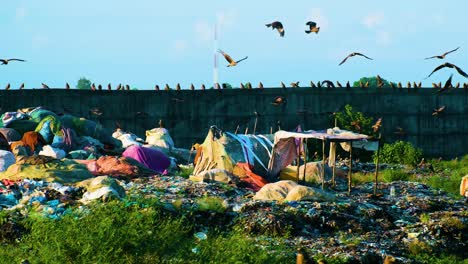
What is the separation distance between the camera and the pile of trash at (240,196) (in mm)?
13109

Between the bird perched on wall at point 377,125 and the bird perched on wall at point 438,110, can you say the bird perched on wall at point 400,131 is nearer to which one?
the bird perched on wall at point 438,110

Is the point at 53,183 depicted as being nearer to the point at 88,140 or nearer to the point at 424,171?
the point at 88,140

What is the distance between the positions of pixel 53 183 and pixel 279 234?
411 centimetres

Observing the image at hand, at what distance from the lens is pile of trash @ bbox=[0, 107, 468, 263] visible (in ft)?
43.0

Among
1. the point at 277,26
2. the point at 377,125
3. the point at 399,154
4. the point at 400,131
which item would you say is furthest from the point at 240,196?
the point at 400,131

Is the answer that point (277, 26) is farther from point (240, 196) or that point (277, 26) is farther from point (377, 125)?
point (377, 125)

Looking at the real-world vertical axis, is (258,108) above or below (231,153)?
above

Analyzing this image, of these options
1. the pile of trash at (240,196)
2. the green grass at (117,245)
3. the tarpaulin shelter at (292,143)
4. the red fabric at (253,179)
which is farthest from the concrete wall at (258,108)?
the green grass at (117,245)

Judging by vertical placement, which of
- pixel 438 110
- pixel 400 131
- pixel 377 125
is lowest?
pixel 400 131

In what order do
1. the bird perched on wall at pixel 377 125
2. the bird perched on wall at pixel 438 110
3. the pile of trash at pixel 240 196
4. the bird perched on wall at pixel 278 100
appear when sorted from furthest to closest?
the bird perched on wall at pixel 438 110 → the bird perched on wall at pixel 278 100 → the bird perched on wall at pixel 377 125 → the pile of trash at pixel 240 196

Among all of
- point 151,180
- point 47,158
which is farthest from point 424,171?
point 47,158

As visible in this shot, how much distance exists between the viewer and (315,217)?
13.6 m

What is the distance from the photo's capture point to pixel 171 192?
14.9 meters

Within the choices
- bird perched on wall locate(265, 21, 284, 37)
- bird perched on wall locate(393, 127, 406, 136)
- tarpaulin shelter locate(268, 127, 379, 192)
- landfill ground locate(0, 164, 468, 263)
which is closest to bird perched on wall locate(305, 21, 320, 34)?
bird perched on wall locate(265, 21, 284, 37)
